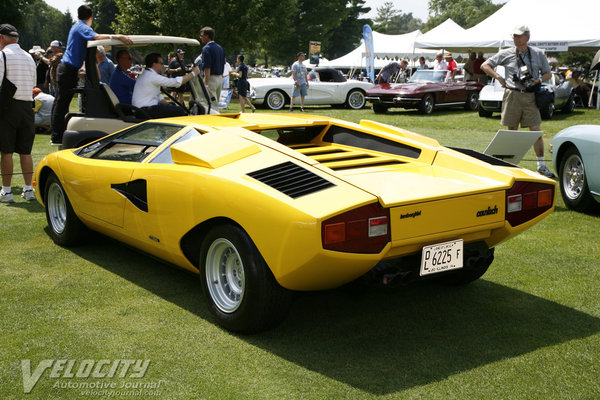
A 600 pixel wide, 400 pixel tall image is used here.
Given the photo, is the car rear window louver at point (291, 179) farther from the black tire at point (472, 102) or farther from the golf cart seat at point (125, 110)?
the black tire at point (472, 102)

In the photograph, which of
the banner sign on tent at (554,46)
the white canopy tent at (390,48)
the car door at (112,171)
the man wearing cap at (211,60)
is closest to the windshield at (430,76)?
the banner sign on tent at (554,46)

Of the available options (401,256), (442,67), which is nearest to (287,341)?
(401,256)

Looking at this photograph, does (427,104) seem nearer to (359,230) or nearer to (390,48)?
(359,230)

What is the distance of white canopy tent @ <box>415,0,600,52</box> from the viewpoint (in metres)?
19.6

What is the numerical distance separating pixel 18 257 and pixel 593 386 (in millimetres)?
4192

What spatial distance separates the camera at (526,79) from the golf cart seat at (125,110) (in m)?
4.68

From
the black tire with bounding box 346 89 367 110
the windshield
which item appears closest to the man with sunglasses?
the windshield

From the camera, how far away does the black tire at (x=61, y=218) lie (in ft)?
17.1

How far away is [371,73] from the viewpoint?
30.9 meters

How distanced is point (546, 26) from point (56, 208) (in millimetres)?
18446

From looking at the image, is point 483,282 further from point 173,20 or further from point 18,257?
point 173,20

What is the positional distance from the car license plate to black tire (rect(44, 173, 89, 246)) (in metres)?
3.00

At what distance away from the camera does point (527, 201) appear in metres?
3.81

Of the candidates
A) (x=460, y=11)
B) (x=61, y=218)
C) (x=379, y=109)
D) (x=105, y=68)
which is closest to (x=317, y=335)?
(x=61, y=218)
